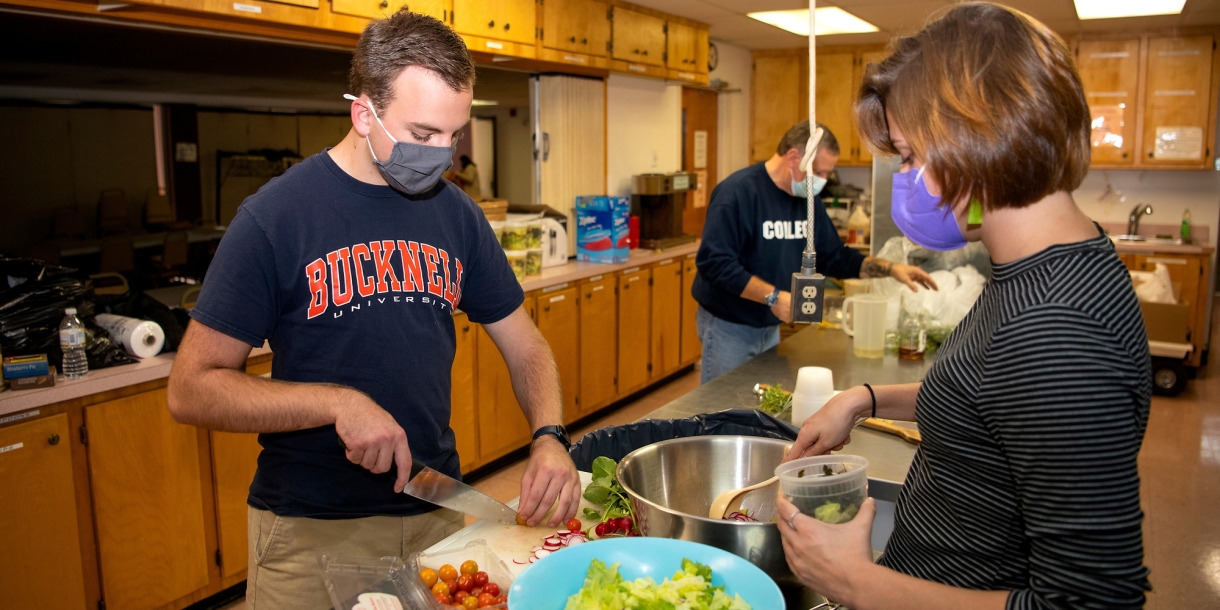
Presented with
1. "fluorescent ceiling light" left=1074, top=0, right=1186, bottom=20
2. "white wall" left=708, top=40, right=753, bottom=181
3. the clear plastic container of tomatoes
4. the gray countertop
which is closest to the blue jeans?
the gray countertop

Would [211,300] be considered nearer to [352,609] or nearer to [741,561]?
[352,609]

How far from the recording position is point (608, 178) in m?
5.68

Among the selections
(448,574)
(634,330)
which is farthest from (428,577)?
(634,330)

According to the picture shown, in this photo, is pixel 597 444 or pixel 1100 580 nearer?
pixel 1100 580

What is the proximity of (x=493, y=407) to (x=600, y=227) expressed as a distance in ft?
4.85

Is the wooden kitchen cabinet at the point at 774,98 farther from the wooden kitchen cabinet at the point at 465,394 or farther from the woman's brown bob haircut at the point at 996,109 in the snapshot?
the woman's brown bob haircut at the point at 996,109

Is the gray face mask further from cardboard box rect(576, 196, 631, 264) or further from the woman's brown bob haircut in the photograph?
cardboard box rect(576, 196, 631, 264)

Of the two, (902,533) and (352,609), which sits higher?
(902,533)

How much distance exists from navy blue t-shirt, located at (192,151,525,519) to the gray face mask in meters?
0.07

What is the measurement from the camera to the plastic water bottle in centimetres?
248

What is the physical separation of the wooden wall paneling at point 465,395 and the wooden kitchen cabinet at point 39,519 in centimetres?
157

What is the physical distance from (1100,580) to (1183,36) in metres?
7.05

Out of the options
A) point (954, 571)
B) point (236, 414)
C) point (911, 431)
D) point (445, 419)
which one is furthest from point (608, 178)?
point (954, 571)

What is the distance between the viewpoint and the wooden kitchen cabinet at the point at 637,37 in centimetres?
511
